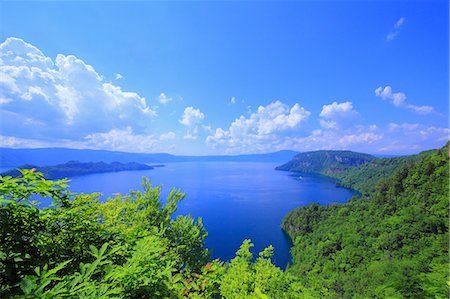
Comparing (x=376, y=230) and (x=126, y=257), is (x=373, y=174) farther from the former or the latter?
(x=126, y=257)

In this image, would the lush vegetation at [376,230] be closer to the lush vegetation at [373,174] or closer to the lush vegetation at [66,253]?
the lush vegetation at [66,253]

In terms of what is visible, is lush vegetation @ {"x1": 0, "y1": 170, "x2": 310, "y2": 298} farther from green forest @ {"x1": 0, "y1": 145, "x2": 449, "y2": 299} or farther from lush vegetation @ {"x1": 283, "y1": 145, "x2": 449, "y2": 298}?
lush vegetation @ {"x1": 283, "y1": 145, "x2": 449, "y2": 298}

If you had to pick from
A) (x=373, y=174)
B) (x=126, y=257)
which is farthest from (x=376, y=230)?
(x=373, y=174)

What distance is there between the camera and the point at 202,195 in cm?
10062

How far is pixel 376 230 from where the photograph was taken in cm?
5497

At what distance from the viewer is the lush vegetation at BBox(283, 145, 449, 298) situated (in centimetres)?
3923

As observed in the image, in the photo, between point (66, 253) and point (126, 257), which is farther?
point (126, 257)

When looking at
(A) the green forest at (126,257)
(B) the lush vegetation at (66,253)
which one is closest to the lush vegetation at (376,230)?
(A) the green forest at (126,257)

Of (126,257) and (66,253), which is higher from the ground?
(66,253)

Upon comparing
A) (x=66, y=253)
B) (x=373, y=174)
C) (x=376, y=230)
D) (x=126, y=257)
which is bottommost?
(x=376, y=230)

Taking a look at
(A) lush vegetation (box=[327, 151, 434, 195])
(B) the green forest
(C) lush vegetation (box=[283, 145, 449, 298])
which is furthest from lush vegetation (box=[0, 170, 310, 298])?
(A) lush vegetation (box=[327, 151, 434, 195])

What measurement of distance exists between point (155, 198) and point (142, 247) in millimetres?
9033

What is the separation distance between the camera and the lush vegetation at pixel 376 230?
39.2 metres

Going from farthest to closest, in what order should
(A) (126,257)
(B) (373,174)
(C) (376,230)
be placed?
(B) (373,174) < (C) (376,230) < (A) (126,257)
